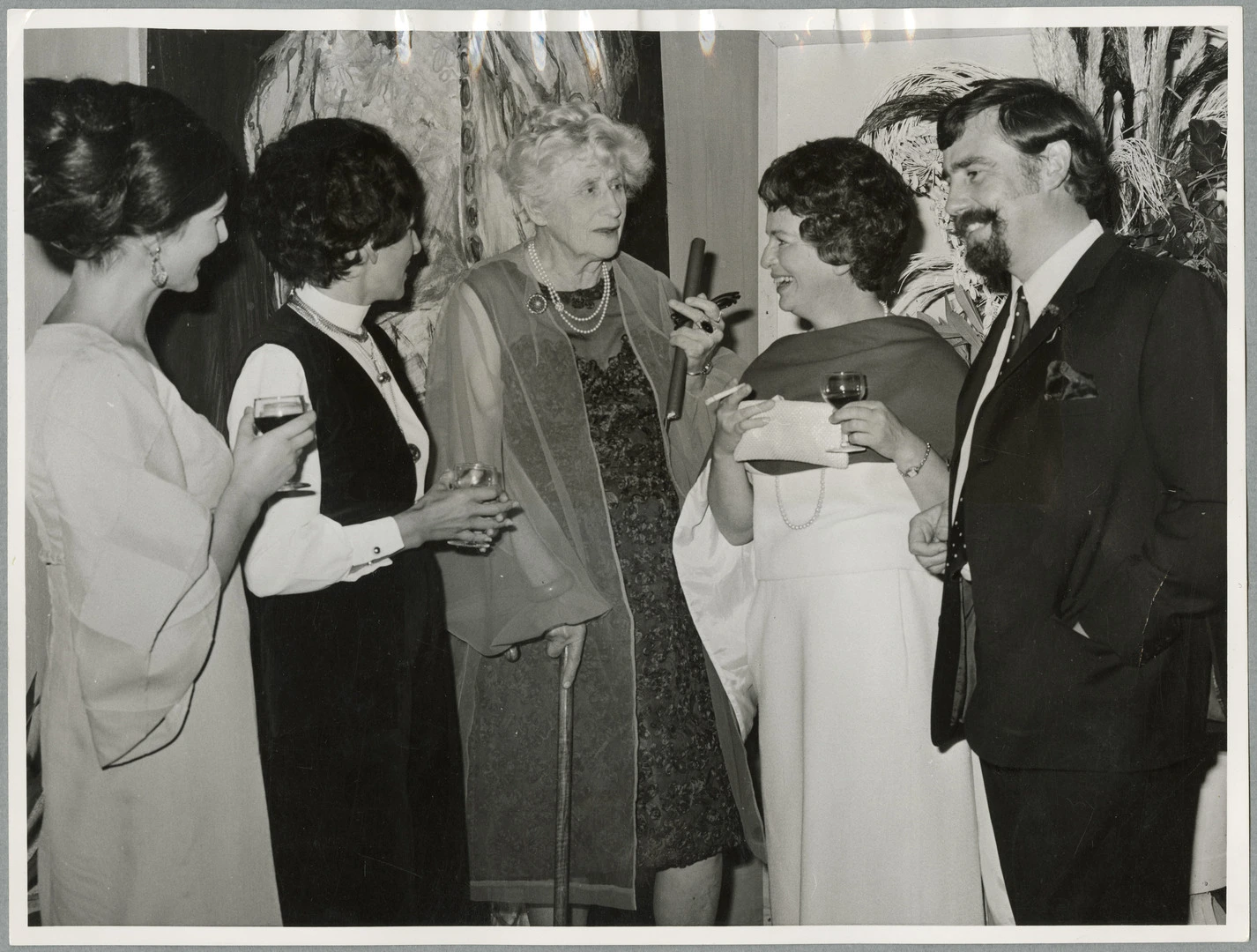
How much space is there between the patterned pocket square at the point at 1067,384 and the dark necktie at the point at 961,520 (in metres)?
0.08

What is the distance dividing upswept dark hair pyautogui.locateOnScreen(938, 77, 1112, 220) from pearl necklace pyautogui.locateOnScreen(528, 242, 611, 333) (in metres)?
0.71

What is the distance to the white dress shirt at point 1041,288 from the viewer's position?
2.50 meters

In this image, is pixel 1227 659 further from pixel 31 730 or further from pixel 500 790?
pixel 31 730

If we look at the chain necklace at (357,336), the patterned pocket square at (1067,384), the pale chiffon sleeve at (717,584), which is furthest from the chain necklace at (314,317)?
the patterned pocket square at (1067,384)

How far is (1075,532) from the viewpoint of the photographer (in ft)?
8.07

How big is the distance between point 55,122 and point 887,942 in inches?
89.1

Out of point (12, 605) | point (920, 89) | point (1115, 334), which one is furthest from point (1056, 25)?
point (12, 605)

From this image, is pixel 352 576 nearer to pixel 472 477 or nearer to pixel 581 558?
pixel 472 477

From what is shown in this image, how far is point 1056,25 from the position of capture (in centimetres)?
259

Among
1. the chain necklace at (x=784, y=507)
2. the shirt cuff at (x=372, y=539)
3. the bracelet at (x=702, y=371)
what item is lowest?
the shirt cuff at (x=372, y=539)

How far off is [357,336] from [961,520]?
1221 mm

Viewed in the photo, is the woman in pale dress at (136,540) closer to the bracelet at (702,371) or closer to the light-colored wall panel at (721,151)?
the bracelet at (702,371)

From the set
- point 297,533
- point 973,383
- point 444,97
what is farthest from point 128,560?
point 973,383

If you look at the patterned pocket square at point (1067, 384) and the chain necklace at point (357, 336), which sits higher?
the chain necklace at point (357, 336)
